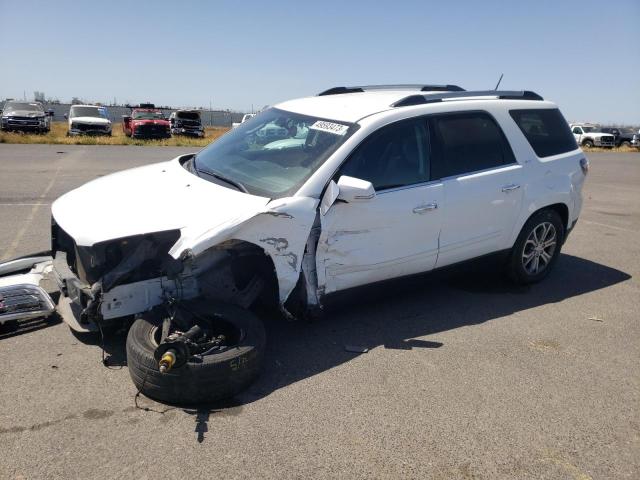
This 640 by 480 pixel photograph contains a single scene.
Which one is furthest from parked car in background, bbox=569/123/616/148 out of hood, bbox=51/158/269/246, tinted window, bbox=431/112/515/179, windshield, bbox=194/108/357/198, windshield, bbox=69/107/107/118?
hood, bbox=51/158/269/246

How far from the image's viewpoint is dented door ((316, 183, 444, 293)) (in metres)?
3.87

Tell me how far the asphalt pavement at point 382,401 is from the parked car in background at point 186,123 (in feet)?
100

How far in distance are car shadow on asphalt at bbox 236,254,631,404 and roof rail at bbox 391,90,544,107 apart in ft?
4.77

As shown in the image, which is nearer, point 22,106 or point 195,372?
point 195,372

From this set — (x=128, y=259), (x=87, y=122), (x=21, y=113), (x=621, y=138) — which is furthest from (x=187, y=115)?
(x=621, y=138)

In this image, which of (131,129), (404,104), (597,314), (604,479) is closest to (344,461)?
(604,479)

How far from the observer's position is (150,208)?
11.9ft

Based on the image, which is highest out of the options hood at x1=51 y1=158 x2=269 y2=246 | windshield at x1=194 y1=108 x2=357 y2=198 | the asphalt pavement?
windshield at x1=194 y1=108 x2=357 y2=198

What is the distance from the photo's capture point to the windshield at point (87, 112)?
2748 centimetres

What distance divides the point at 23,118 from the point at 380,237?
26972 mm

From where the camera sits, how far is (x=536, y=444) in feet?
9.77

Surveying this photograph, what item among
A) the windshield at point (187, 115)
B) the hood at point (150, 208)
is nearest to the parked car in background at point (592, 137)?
the windshield at point (187, 115)

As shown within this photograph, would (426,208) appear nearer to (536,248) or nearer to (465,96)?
(465,96)

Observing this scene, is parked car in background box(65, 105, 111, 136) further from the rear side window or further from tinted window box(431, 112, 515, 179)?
tinted window box(431, 112, 515, 179)
